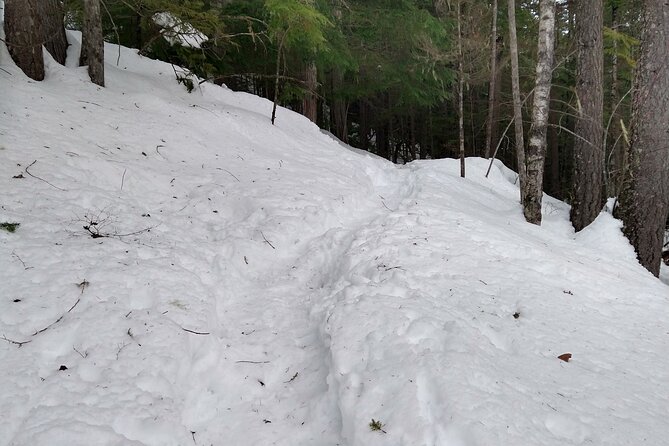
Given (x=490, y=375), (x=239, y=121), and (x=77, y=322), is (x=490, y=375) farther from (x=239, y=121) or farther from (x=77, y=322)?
(x=239, y=121)

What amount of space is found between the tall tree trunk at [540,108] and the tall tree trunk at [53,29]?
7228mm

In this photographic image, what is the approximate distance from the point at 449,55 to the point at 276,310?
8188 mm

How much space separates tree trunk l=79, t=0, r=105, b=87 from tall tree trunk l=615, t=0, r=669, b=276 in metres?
7.93

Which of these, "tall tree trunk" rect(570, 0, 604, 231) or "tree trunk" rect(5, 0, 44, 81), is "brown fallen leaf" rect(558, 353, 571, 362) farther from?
"tree trunk" rect(5, 0, 44, 81)

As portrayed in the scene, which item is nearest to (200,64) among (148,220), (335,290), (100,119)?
(100,119)

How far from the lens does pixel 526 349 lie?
272 cm

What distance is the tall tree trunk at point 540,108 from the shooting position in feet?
18.4

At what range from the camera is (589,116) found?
21.9 feet

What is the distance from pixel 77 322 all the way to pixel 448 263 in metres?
3.09

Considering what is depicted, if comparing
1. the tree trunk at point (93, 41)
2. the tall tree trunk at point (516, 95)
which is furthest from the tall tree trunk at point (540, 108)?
the tree trunk at point (93, 41)

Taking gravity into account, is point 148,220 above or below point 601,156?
below

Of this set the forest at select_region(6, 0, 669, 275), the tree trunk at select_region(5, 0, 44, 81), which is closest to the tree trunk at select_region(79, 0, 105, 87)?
the forest at select_region(6, 0, 669, 275)

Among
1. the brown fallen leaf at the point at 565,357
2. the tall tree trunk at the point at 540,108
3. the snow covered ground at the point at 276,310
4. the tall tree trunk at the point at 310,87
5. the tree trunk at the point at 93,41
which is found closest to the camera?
the snow covered ground at the point at 276,310

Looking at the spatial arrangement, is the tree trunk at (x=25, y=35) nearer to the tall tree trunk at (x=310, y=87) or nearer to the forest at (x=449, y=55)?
the forest at (x=449, y=55)
